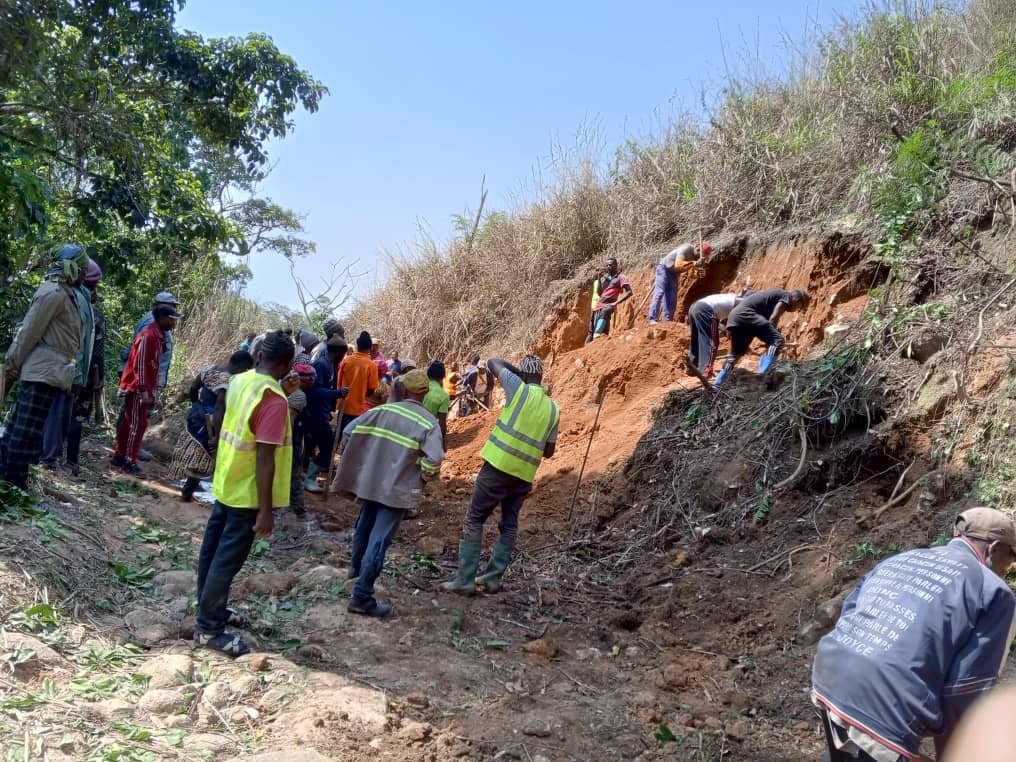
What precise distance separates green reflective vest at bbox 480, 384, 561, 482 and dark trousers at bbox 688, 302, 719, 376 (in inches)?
171

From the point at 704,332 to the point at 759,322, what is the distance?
0.91 metres

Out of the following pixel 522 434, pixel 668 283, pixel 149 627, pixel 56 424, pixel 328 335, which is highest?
pixel 668 283

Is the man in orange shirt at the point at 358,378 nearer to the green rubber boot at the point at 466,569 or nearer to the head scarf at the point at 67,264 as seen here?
the green rubber boot at the point at 466,569

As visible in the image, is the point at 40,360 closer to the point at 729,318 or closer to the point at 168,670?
the point at 168,670

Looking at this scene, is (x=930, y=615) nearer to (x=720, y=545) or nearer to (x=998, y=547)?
(x=998, y=547)

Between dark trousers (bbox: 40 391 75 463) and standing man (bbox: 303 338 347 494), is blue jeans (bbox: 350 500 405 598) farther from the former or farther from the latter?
standing man (bbox: 303 338 347 494)

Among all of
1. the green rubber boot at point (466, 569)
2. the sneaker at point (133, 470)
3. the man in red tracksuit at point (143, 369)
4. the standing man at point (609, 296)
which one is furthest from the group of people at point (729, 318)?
the sneaker at point (133, 470)

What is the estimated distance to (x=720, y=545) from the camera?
271 inches

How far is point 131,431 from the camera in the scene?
834cm

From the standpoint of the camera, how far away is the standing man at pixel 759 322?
9.28m

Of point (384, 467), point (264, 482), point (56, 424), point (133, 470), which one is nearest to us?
point (264, 482)

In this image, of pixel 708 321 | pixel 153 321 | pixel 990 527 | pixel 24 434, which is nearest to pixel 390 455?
pixel 24 434

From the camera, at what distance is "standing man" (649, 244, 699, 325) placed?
12.2m

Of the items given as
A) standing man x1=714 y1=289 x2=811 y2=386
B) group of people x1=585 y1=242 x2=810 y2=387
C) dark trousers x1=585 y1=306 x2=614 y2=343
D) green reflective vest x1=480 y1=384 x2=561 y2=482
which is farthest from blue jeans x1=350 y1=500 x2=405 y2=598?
dark trousers x1=585 y1=306 x2=614 y2=343
